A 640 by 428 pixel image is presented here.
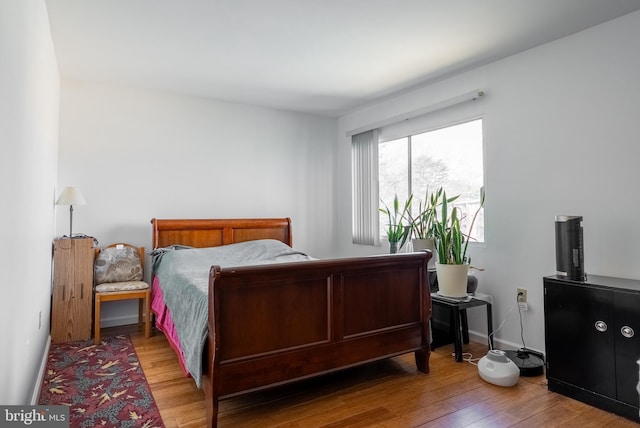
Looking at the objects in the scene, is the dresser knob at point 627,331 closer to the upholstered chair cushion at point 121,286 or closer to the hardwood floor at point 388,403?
the hardwood floor at point 388,403

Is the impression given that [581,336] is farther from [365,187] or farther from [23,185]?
[23,185]

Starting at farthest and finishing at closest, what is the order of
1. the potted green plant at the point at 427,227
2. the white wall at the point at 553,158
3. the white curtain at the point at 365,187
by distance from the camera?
the white curtain at the point at 365,187
the potted green plant at the point at 427,227
the white wall at the point at 553,158

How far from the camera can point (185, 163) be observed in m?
4.23

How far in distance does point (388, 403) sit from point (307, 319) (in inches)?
27.8

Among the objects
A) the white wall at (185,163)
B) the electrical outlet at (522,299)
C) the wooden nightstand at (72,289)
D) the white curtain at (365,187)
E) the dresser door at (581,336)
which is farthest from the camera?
the white curtain at (365,187)

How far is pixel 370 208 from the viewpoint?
15.4ft

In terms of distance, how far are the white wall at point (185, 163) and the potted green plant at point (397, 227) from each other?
1.17m

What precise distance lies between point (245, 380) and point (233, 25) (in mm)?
2350

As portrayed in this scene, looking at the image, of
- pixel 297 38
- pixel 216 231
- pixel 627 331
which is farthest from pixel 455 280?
pixel 216 231

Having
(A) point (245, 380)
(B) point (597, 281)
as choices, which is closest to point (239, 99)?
(A) point (245, 380)

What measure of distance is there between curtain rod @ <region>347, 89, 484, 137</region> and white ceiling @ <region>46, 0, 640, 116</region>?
256 mm

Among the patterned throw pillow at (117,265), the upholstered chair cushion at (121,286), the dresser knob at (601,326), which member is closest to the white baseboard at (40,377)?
the upholstered chair cushion at (121,286)

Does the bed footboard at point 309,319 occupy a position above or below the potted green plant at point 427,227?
below

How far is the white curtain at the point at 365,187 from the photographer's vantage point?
15.2ft
